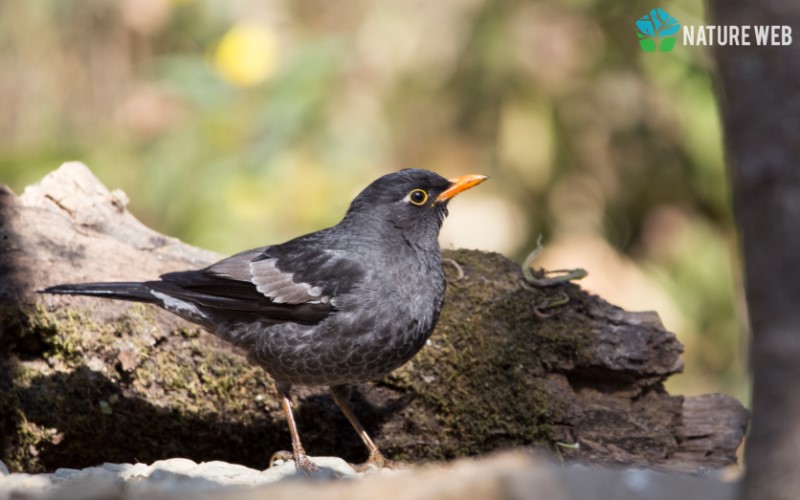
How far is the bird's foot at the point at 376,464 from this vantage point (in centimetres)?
Result: 448

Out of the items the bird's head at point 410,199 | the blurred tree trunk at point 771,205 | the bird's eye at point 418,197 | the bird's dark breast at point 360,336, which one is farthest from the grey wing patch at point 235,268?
the blurred tree trunk at point 771,205

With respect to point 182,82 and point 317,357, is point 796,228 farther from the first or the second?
point 182,82

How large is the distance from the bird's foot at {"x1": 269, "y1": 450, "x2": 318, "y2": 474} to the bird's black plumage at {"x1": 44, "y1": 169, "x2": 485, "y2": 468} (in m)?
0.02

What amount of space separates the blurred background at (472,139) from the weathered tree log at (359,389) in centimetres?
200

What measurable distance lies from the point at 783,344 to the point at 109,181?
6.53 m

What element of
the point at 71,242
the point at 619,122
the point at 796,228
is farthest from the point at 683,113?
the point at 796,228

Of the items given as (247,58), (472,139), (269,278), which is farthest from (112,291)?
(472,139)

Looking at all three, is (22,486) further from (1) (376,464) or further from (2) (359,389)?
(2) (359,389)

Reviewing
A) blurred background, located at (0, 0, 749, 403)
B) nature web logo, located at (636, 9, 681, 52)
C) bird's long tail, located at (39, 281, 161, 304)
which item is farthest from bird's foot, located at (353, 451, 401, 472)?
nature web logo, located at (636, 9, 681, 52)

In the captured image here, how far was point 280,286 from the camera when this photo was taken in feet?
15.1

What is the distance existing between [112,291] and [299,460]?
4.06ft

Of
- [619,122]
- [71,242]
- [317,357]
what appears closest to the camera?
[317,357]

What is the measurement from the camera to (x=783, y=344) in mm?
2137

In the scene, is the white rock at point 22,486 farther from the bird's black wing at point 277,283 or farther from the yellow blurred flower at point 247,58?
the yellow blurred flower at point 247,58
